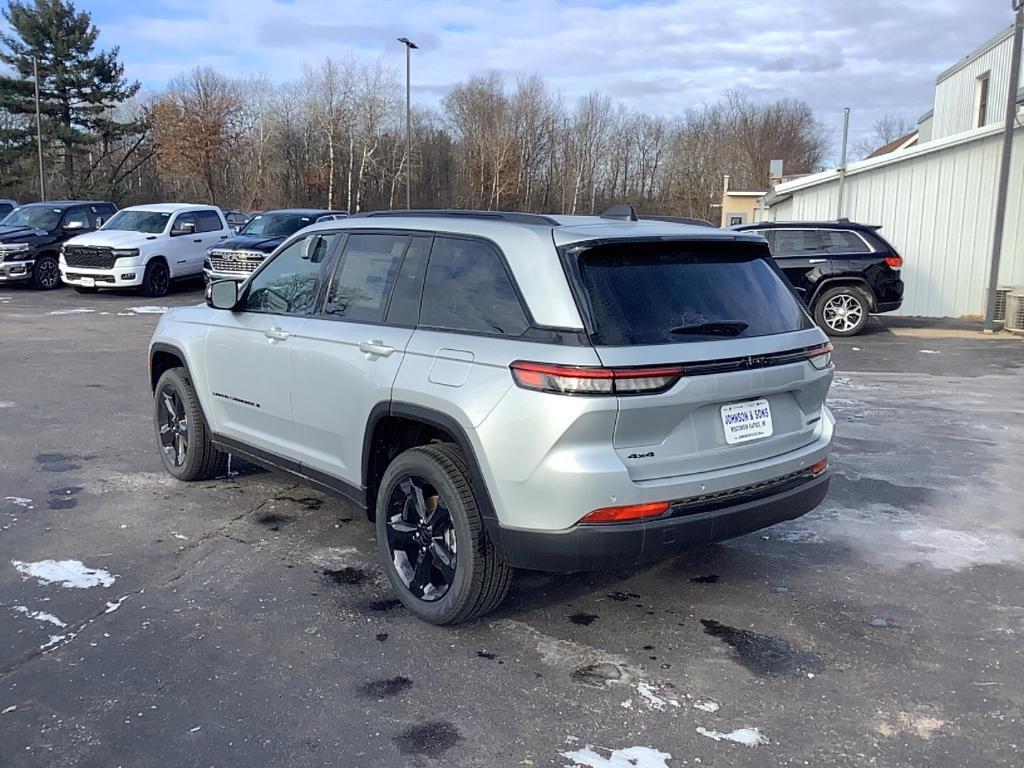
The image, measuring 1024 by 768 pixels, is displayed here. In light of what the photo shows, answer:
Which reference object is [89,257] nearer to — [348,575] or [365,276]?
[365,276]

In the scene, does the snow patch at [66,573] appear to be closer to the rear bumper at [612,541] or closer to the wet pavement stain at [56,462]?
the wet pavement stain at [56,462]

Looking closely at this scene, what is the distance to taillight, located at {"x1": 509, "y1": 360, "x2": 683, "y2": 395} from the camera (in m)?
3.39

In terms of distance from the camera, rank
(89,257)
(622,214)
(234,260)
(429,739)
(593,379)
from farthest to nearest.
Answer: (89,257)
(234,260)
(622,214)
(593,379)
(429,739)

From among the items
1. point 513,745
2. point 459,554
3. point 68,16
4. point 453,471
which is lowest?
point 513,745

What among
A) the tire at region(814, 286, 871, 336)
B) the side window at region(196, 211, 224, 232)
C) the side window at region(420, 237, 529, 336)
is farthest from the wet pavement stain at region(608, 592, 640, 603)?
the side window at region(196, 211, 224, 232)

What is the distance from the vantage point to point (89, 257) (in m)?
19.0

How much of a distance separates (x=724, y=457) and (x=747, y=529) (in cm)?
38

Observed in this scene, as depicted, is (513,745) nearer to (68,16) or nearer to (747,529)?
(747,529)

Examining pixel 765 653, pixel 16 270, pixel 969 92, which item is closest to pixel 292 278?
pixel 765 653

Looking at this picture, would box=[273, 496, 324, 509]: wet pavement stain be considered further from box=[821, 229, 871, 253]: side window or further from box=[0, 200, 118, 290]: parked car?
box=[0, 200, 118, 290]: parked car

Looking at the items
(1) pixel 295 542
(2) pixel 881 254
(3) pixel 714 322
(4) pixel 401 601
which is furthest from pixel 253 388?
(2) pixel 881 254

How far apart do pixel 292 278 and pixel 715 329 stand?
2.55 m

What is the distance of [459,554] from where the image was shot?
3842mm

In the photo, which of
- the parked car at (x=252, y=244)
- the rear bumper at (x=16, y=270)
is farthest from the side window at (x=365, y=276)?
the rear bumper at (x=16, y=270)
